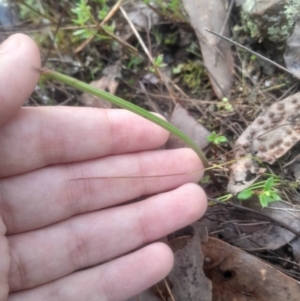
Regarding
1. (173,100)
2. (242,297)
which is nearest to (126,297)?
(242,297)

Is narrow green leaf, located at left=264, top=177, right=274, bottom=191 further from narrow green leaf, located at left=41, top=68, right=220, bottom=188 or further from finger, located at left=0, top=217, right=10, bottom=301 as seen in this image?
finger, located at left=0, top=217, right=10, bottom=301

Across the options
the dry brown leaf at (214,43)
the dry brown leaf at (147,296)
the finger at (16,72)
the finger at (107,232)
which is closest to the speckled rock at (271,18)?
the dry brown leaf at (214,43)

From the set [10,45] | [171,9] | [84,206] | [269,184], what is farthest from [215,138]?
[10,45]

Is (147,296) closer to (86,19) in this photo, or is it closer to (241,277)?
(241,277)

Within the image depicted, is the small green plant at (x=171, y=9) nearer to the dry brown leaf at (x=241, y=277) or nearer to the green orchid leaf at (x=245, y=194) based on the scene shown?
the green orchid leaf at (x=245, y=194)

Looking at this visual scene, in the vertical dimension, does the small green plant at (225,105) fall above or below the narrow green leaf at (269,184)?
above

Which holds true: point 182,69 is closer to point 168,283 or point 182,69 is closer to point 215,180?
point 215,180
